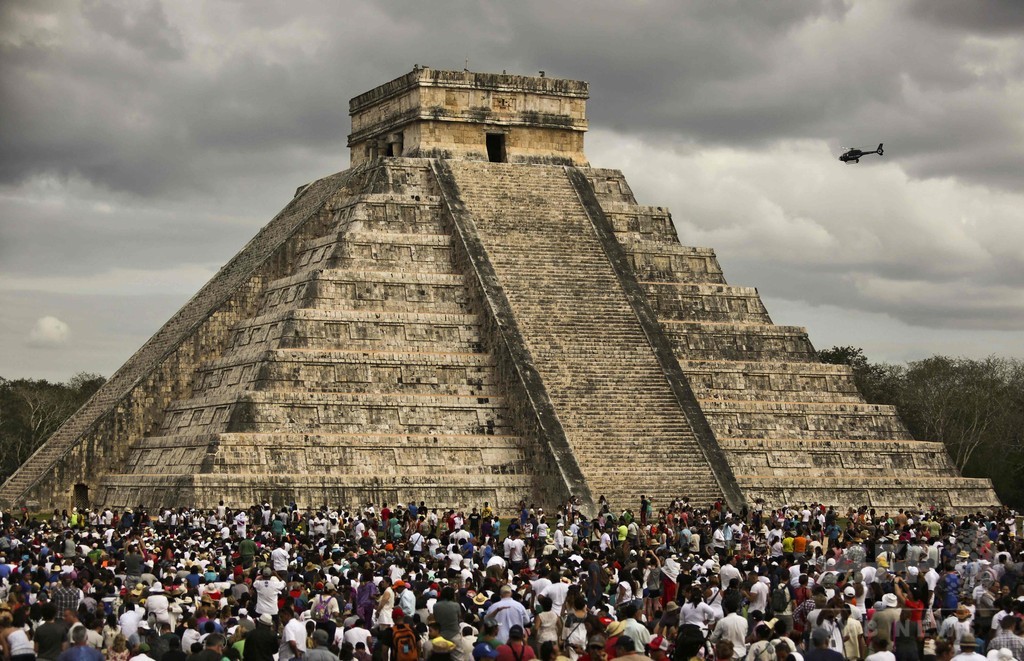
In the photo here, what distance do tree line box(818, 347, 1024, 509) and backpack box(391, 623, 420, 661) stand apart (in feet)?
138

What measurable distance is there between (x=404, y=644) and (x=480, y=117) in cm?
2872

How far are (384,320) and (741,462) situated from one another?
27.4 ft

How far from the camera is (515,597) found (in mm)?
16938

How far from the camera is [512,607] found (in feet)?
49.6

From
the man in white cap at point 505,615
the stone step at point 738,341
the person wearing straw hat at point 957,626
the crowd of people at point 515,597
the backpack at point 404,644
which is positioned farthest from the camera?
the stone step at point 738,341

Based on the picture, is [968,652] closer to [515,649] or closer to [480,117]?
[515,649]

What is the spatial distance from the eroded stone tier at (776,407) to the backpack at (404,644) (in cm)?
2165

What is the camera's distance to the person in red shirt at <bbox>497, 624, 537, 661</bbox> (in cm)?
1343

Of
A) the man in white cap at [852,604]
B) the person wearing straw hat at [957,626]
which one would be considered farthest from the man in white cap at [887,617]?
the person wearing straw hat at [957,626]

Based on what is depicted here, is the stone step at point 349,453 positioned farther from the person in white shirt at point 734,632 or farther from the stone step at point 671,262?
the person in white shirt at point 734,632

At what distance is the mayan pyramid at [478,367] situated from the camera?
34188 millimetres

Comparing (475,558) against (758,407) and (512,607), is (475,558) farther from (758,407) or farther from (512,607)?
(758,407)

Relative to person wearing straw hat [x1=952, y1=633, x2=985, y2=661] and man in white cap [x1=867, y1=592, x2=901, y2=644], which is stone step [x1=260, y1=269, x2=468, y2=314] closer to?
man in white cap [x1=867, y1=592, x2=901, y2=644]

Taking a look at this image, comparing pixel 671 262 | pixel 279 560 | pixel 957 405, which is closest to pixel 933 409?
pixel 957 405
